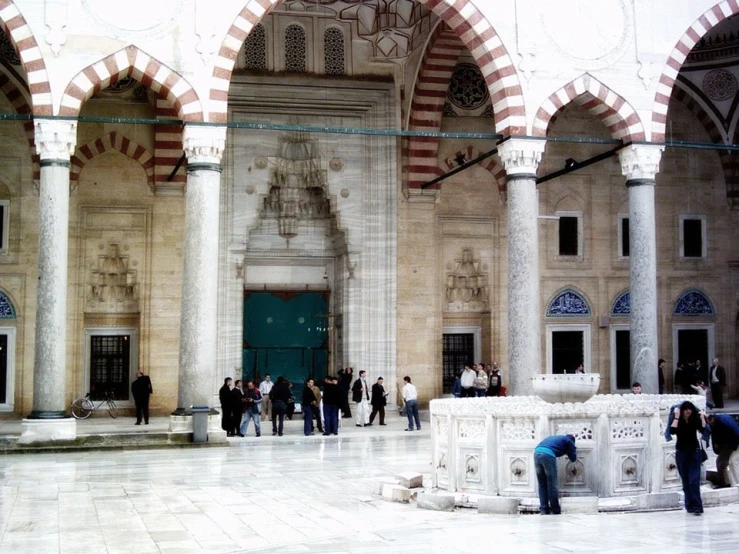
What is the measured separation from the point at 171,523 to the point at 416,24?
432 inches

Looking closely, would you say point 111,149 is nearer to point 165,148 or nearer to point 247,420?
point 165,148

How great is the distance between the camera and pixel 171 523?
6809 millimetres

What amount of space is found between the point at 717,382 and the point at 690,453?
32.3 ft

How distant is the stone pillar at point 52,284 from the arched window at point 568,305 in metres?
8.62

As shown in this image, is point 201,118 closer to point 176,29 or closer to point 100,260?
point 176,29

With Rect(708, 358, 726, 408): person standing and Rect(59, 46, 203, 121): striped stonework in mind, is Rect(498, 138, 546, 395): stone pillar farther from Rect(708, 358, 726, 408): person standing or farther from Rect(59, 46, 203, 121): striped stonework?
Rect(708, 358, 726, 408): person standing

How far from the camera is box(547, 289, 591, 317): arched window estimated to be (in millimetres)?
17122

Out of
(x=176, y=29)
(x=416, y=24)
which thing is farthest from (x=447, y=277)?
(x=176, y=29)

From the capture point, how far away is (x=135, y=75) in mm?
11906

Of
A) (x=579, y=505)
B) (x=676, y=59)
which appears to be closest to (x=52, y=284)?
(x=579, y=505)

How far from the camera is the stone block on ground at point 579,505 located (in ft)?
23.0

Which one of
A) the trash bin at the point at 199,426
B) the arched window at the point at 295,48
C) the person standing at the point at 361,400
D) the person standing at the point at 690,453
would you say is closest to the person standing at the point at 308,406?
the person standing at the point at 361,400

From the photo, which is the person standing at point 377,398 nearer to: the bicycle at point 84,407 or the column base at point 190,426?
the column base at point 190,426

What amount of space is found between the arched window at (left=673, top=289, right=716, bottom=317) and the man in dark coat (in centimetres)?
Answer: 869
